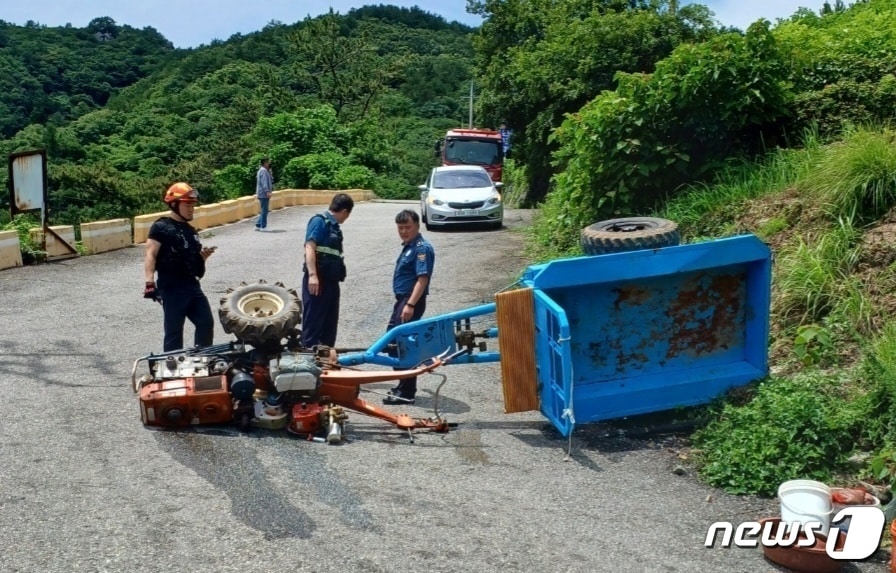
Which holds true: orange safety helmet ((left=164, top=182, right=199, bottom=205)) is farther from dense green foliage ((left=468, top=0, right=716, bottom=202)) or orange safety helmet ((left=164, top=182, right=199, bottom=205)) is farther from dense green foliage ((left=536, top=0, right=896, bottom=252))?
dense green foliage ((left=468, top=0, right=716, bottom=202))

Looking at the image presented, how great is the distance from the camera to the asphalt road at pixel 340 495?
15.6 feet

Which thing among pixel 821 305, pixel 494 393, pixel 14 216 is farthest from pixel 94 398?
pixel 14 216

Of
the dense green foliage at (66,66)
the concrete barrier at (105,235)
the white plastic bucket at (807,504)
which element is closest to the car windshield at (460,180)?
the concrete barrier at (105,235)

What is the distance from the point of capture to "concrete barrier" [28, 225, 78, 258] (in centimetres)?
1543

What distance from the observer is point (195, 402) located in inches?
254

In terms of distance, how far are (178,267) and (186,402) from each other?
57.2 inches

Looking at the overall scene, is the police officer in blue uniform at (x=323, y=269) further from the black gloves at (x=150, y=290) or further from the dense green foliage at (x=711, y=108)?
the dense green foliage at (x=711, y=108)

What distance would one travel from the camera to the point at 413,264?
7.95 m

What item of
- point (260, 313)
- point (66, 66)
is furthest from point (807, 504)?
point (66, 66)

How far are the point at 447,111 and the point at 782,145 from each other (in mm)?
71084

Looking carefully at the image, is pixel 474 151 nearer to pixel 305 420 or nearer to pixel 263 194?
pixel 263 194

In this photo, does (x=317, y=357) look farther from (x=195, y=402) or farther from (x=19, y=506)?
(x=19, y=506)

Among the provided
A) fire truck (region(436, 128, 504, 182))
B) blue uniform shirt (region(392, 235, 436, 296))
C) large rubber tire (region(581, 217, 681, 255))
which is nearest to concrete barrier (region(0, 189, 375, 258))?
blue uniform shirt (region(392, 235, 436, 296))

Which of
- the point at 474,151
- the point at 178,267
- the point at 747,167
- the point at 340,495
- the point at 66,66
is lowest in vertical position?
the point at 340,495
